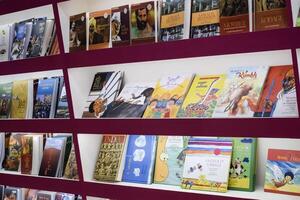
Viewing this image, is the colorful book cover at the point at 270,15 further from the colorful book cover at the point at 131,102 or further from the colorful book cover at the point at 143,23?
the colorful book cover at the point at 131,102

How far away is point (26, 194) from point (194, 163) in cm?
140

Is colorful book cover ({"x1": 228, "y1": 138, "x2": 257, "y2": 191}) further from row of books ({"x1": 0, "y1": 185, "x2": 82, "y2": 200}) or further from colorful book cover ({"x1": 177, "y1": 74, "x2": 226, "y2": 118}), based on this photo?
row of books ({"x1": 0, "y1": 185, "x2": 82, "y2": 200})

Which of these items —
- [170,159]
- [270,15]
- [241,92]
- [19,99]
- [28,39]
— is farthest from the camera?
[19,99]

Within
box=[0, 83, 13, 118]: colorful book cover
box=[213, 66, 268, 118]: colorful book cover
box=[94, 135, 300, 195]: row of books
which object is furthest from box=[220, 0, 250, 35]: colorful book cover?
box=[0, 83, 13, 118]: colorful book cover

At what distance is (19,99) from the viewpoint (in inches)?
108

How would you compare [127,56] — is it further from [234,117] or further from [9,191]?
[9,191]

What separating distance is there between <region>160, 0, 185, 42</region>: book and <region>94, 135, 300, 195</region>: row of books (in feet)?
1.82

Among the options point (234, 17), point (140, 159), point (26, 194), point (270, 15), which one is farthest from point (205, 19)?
point (26, 194)

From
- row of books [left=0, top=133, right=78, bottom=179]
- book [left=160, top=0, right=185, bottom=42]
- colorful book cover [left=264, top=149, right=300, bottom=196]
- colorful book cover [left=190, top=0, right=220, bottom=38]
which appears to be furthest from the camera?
row of books [left=0, top=133, right=78, bottom=179]

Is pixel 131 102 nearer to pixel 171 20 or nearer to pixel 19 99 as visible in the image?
pixel 171 20

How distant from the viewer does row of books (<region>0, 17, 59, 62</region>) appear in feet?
8.41

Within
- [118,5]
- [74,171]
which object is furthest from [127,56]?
[74,171]

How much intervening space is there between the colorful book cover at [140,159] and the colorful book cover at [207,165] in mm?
218

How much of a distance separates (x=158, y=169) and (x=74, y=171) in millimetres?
581
